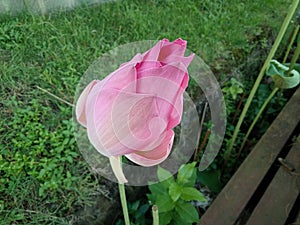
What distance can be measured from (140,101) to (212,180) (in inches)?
44.1

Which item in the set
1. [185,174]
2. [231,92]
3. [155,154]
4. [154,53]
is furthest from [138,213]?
[154,53]

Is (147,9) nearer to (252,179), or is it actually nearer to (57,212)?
(252,179)

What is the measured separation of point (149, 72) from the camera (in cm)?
40

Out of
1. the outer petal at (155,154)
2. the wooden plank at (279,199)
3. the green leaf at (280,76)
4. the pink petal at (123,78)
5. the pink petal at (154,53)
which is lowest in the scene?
the wooden plank at (279,199)

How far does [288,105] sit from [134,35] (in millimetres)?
737

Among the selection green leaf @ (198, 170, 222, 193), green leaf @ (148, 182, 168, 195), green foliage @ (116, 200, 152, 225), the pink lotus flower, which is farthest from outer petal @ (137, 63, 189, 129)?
green leaf @ (198, 170, 222, 193)

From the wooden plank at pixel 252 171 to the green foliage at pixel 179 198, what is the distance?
0.35 ft

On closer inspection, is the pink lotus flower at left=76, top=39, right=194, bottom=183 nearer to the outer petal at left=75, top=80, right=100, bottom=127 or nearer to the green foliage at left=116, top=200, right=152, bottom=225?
the outer petal at left=75, top=80, right=100, bottom=127

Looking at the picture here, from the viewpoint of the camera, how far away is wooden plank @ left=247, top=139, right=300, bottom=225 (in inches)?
48.7

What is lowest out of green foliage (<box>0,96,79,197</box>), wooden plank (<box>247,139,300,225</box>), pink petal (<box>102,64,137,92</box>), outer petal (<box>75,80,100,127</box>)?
wooden plank (<box>247,139,300,225</box>)

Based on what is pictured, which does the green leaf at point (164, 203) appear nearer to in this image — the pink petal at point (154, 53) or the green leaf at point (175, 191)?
the green leaf at point (175, 191)

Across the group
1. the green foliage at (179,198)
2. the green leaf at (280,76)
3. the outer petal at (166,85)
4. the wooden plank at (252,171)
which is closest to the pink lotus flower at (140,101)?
the outer petal at (166,85)

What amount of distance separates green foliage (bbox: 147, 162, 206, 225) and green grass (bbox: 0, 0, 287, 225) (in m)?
0.22

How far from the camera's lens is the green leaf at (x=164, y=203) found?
3.59 feet
